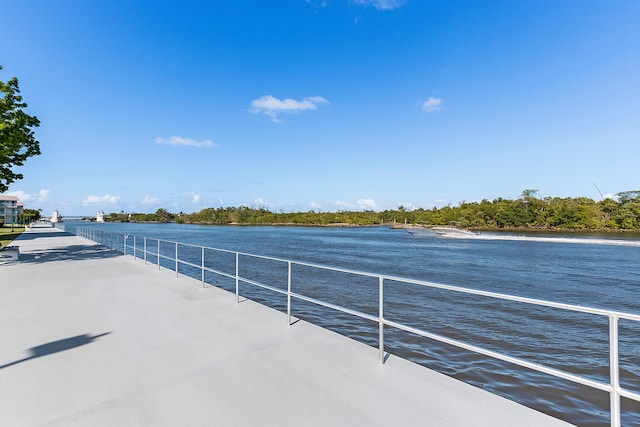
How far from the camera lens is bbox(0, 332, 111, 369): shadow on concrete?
2939 mm

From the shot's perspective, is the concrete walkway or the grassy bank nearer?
the concrete walkway

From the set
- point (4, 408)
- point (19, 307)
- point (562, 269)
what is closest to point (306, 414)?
point (4, 408)

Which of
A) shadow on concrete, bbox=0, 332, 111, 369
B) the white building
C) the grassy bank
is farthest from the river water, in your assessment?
the white building

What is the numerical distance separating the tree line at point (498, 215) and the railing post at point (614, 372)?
82.6 metres

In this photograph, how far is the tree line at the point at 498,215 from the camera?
215 ft

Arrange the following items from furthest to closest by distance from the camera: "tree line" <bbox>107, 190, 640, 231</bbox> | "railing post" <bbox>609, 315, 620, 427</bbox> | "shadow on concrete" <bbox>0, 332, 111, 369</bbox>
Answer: "tree line" <bbox>107, 190, 640, 231</bbox>, "shadow on concrete" <bbox>0, 332, 111, 369</bbox>, "railing post" <bbox>609, 315, 620, 427</bbox>

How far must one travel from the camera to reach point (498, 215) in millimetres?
77438

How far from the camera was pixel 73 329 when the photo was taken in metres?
3.66

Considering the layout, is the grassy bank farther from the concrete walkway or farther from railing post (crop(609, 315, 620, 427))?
railing post (crop(609, 315, 620, 427))

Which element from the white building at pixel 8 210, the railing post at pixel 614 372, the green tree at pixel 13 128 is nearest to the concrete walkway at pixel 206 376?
the railing post at pixel 614 372

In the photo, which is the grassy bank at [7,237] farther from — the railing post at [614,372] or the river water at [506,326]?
the railing post at [614,372]

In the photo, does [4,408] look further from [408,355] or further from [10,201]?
[10,201]

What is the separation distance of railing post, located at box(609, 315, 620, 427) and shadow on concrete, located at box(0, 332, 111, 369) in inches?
170

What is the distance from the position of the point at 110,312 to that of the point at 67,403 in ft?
7.81
